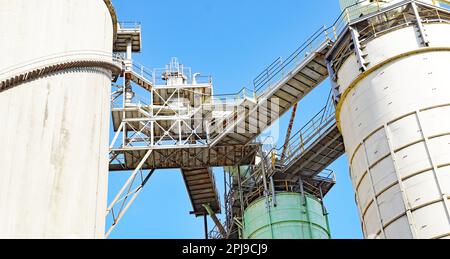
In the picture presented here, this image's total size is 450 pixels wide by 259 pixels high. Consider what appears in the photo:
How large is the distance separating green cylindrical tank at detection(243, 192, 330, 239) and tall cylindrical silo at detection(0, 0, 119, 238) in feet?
42.8

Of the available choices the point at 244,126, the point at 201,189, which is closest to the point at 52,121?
the point at 244,126

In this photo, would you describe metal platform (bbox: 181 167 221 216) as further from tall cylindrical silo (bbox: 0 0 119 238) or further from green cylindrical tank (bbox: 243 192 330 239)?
tall cylindrical silo (bbox: 0 0 119 238)

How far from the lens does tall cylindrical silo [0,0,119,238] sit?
17766mm

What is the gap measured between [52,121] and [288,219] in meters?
16.9

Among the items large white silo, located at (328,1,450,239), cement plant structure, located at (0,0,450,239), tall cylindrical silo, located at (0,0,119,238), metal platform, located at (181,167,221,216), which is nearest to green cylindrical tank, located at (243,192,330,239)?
cement plant structure, located at (0,0,450,239)

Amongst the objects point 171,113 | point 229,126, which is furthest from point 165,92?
A: point 229,126

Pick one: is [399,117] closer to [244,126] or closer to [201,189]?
[244,126]

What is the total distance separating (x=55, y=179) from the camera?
18438mm

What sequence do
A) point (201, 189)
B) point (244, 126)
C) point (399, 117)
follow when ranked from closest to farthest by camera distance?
point (399, 117)
point (244, 126)
point (201, 189)

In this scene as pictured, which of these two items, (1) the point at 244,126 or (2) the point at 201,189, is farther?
(2) the point at 201,189

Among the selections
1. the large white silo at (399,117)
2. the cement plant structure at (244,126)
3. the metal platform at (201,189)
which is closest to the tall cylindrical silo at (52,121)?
the cement plant structure at (244,126)

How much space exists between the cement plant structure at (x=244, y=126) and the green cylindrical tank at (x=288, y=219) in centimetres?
7

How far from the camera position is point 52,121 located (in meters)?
19.2
